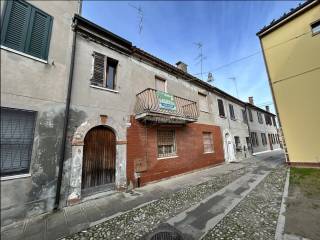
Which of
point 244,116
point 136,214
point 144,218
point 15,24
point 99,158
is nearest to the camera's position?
point 144,218

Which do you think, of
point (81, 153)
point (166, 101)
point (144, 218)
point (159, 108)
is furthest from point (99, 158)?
point (166, 101)

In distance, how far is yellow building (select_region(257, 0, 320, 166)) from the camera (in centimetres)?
867

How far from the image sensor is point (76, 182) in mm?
5082

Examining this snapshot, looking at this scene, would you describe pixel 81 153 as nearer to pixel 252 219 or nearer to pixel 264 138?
pixel 252 219

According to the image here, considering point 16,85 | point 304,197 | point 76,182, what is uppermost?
point 16,85

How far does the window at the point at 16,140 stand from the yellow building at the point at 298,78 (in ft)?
42.1

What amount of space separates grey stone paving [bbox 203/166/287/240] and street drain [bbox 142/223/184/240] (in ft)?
1.95

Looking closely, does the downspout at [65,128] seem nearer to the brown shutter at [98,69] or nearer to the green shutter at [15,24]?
the brown shutter at [98,69]

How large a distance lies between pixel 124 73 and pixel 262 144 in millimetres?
21421

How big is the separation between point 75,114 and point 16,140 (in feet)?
5.61

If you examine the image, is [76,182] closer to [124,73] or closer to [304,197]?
[124,73]

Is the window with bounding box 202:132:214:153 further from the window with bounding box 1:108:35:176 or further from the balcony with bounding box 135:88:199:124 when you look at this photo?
the window with bounding box 1:108:35:176

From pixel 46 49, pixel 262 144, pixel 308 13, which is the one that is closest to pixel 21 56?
pixel 46 49

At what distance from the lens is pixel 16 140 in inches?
163
